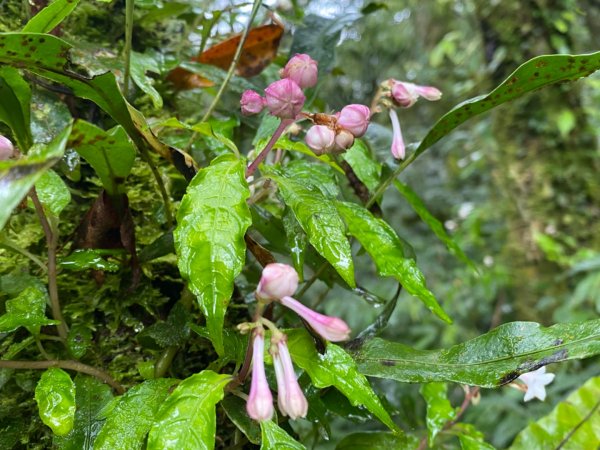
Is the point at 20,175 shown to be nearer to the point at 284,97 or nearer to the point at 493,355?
the point at 284,97

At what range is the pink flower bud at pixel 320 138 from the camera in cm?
49

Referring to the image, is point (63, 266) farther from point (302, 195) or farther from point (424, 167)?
point (424, 167)

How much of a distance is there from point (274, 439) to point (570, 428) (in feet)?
1.94

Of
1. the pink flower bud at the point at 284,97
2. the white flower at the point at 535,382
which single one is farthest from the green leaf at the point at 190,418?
the white flower at the point at 535,382

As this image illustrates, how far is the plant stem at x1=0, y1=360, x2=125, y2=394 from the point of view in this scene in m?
0.49

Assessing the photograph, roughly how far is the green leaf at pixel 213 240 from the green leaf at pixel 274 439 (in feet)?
0.25

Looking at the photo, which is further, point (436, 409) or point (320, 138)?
point (436, 409)

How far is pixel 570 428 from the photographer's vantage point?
797mm

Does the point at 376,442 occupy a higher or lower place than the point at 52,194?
lower

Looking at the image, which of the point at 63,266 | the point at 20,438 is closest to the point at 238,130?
the point at 63,266

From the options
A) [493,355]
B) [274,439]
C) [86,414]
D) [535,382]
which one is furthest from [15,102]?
[535,382]

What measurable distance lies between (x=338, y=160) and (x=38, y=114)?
38cm

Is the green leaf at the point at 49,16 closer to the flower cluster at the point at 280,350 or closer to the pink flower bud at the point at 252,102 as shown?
the pink flower bud at the point at 252,102

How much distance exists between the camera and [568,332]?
1.51 ft
